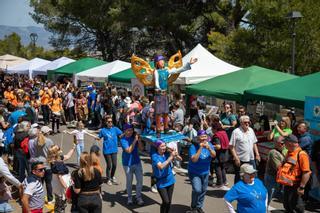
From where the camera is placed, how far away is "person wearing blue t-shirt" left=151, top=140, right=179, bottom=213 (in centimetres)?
645

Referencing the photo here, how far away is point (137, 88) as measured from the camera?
15648 millimetres

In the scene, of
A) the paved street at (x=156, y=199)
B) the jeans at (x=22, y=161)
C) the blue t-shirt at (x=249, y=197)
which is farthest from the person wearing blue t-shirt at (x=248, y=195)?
the jeans at (x=22, y=161)

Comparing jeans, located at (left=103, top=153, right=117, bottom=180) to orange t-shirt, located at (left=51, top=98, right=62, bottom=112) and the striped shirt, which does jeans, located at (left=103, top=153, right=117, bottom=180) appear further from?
orange t-shirt, located at (left=51, top=98, right=62, bottom=112)

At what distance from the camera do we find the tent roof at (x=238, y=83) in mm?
11883

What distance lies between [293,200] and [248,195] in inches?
65.2

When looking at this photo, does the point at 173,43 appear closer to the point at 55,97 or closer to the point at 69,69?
the point at 69,69

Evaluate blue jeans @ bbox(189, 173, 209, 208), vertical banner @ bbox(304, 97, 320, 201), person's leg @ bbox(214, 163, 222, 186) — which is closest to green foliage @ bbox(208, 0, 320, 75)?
vertical banner @ bbox(304, 97, 320, 201)

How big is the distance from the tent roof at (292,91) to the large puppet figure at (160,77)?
8.45 feet

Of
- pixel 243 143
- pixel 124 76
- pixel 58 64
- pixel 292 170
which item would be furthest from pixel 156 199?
pixel 58 64

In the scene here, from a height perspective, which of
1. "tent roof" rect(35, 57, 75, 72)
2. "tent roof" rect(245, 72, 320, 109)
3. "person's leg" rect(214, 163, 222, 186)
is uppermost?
"tent roof" rect(35, 57, 75, 72)

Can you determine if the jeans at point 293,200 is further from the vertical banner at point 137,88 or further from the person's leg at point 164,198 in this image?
the vertical banner at point 137,88

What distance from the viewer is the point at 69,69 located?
23234 mm

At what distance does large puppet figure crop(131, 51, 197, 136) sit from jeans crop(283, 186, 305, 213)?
2979 mm

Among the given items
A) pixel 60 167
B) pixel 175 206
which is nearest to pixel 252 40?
pixel 175 206
